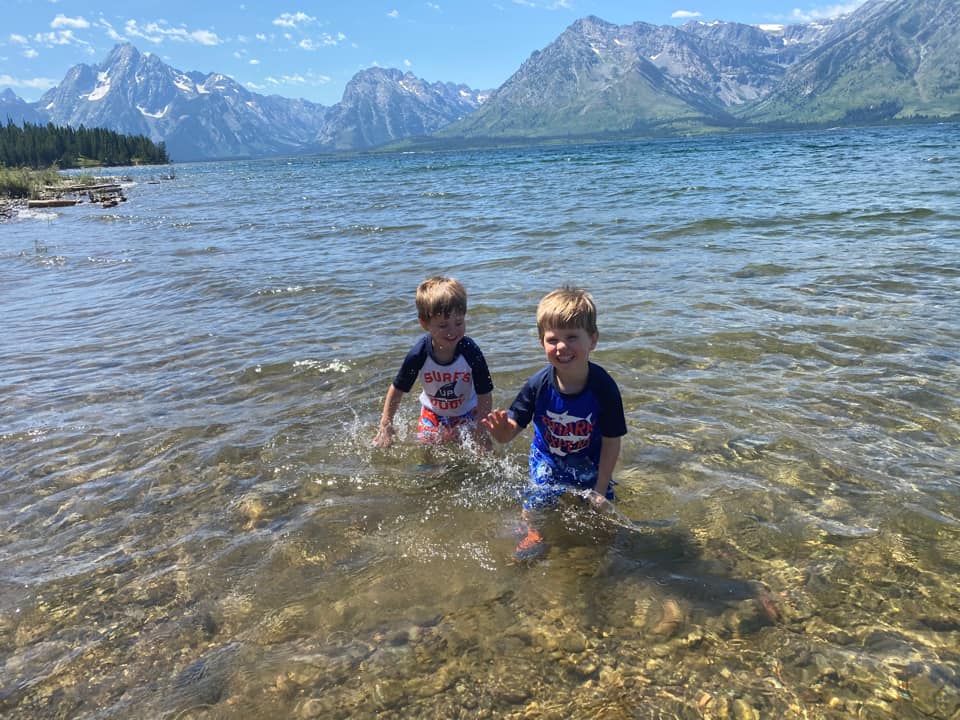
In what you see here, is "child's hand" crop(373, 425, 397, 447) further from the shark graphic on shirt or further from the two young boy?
the shark graphic on shirt

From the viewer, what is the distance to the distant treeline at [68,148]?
11550 centimetres

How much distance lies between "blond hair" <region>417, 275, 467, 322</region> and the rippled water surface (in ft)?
5.07

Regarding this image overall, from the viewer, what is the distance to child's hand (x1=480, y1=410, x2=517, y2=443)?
453cm

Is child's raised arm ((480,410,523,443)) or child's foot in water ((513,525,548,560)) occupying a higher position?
child's raised arm ((480,410,523,443))

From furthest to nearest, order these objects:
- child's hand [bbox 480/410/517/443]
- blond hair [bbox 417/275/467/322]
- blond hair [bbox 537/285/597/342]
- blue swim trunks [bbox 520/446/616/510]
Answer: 1. blond hair [bbox 417/275/467/322]
2. blue swim trunks [bbox 520/446/616/510]
3. child's hand [bbox 480/410/517/443]
4. blond hair [bbox 537/285/597/342]

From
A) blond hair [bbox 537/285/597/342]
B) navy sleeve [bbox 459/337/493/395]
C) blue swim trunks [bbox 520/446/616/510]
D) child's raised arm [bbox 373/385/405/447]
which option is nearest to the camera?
blond hair [bbox 537/285/597/342]

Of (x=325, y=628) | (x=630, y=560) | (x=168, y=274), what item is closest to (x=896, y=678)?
(x=630, y=560)

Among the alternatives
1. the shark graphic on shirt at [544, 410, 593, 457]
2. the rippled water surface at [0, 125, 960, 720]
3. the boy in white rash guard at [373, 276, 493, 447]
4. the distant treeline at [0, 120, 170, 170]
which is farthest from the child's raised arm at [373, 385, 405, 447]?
the distant treeline at [0, 120, 170, 170]

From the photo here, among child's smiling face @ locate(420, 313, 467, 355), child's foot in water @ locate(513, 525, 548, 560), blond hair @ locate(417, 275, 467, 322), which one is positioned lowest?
child's foot in water @ locate(513, 525, 548, 560)

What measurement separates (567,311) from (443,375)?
221 centimetres

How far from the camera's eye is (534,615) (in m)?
3.72

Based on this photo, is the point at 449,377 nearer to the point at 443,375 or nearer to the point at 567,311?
the point at 443,375

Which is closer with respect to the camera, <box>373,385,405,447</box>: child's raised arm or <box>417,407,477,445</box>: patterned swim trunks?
<box>373,385,405,447</box>: child's raised arm

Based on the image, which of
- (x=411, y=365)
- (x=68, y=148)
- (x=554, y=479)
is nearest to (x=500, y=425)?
(x=554, y=479)
